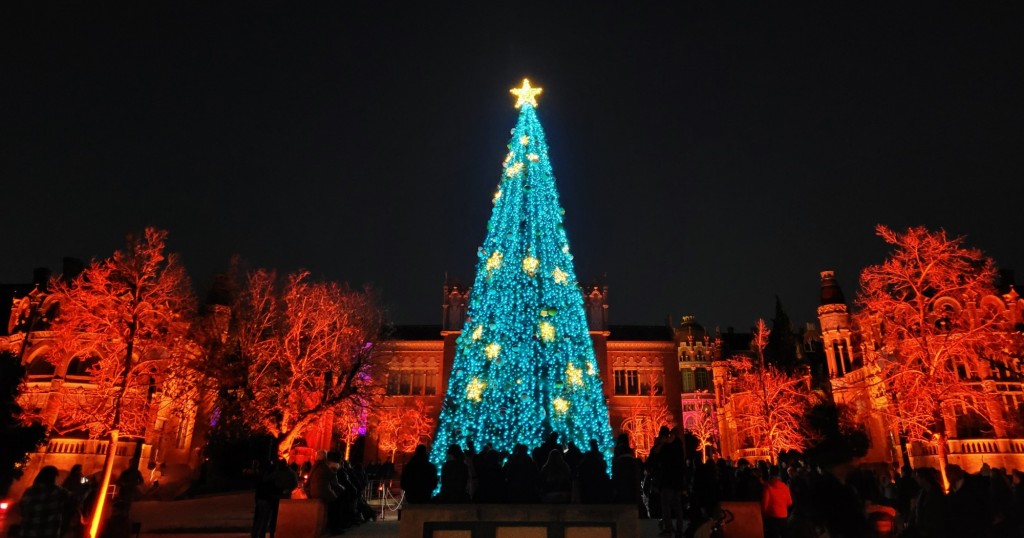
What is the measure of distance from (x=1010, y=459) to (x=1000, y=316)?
11076mm

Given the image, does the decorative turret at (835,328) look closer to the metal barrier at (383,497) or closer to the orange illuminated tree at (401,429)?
the orange illuminated tree at (401,429)

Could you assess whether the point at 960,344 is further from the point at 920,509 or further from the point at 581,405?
the point at 920,509

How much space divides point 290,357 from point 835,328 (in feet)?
126

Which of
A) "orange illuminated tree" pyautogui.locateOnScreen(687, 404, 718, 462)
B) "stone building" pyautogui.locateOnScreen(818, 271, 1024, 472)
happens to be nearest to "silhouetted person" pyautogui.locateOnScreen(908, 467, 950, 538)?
"stone building" pyautogui.locateOnScreen(818, 271, 1024, 472)

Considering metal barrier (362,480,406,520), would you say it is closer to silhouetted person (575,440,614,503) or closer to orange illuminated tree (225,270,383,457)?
orange illuminated tree (225,270,383,457)

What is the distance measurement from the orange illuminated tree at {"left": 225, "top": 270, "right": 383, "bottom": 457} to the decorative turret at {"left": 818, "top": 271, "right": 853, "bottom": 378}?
34421 mm

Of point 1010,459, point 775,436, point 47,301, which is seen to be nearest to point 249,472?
point 47,301

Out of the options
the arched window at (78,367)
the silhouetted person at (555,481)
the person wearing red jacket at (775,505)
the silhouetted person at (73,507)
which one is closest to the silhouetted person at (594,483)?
the silhouetted person at (555,481)

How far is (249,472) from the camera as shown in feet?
121

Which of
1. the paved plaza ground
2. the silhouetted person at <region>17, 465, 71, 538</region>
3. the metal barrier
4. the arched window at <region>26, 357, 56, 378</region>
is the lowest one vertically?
the paved plaza ground

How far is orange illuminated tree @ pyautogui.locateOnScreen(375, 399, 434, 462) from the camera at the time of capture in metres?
46.2

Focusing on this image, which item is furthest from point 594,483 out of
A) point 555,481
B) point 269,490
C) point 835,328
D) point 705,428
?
point 705,428

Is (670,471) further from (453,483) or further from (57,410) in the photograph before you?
Result: (57,410)

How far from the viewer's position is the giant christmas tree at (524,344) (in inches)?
777
